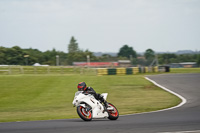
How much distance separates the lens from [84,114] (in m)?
10.4

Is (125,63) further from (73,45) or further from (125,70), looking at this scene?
(73,45)

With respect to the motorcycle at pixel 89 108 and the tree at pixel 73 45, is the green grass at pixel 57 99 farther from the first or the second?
the tree at pixel 73 45

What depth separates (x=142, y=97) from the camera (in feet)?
66.2

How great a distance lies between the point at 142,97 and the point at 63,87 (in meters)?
7.01

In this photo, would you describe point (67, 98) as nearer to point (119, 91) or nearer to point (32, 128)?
point (119, 91)

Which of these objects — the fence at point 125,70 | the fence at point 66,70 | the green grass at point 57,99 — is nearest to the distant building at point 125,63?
the fence at point 125,70

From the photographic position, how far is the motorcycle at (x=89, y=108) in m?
10.4

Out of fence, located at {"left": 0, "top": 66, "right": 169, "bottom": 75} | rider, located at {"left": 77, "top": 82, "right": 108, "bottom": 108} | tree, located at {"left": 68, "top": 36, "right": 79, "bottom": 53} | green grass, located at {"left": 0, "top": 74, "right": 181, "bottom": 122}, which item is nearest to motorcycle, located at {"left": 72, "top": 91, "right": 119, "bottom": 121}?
rider, located at {"left": 77, "top": 82, "right": 108, "bottom": 108}

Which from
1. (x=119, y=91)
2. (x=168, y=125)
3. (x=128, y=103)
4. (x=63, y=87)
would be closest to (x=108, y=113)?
(x=168, y=125)

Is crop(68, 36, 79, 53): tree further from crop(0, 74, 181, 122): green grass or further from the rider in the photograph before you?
the rider

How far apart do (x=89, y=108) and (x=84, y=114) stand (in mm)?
263

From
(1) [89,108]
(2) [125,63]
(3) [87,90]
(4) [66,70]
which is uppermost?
(2) [125,63]

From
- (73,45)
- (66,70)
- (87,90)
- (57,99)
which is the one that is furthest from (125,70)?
(73,45)

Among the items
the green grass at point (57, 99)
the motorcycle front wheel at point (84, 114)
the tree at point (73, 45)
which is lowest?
the green grass at point (57, 99)
